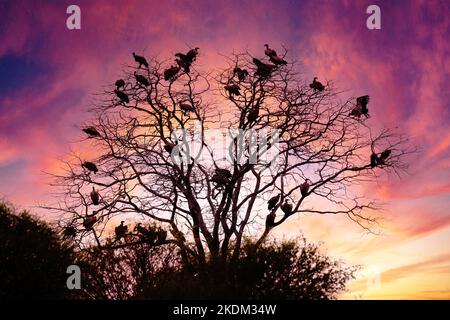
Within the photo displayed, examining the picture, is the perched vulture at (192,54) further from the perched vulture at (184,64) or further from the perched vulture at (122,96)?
the perched vulture at (122,96)

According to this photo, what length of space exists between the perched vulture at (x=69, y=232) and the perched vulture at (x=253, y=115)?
20.8 feet

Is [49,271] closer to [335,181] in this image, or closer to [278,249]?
[278,249]

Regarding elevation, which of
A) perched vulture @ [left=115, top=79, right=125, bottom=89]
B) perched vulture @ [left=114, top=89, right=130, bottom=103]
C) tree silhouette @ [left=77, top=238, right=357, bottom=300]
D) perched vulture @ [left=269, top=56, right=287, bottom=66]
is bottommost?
tree silhouette @ [left=77, top=238, right=357, bottom=300]

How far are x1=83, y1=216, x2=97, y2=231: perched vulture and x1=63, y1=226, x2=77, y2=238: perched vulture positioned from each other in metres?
0.41

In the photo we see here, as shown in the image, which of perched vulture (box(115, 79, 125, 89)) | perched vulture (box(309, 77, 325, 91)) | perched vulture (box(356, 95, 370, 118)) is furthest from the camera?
perched vulture (box(115, 79, 125, 89))

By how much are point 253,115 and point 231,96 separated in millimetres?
1126

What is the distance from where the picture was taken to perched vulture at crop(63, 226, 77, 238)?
618 inches

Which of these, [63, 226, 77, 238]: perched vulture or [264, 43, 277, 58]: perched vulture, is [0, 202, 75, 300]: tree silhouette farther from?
[264, 43, 277, 58]: perched vulture

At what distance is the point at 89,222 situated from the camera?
51.0ft

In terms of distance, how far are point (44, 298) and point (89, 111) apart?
612 centimetres

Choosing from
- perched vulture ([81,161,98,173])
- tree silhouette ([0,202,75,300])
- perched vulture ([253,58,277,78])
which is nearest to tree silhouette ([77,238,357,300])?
tree silhouette ([0,202,75,300])

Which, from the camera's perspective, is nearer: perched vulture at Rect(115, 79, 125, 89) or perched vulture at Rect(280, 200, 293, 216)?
perched vulture at Rect(280, 200, 293, 216)

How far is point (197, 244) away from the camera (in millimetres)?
15852
